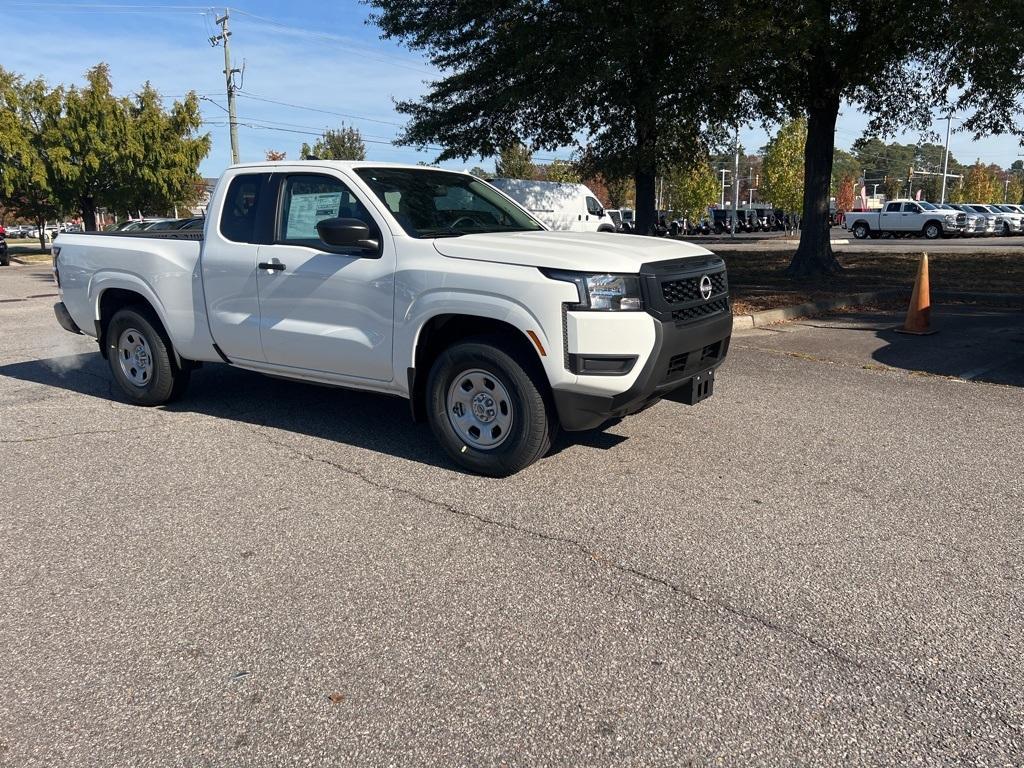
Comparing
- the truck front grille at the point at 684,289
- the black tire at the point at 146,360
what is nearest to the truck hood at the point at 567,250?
the truck front grille at the point at 684,289

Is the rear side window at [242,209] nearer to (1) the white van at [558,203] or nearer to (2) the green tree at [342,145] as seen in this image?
(1) the white van at [558,203]

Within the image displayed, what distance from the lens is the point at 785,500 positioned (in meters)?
4.57

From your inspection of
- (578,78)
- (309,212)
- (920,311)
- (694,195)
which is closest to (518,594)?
(309,212)

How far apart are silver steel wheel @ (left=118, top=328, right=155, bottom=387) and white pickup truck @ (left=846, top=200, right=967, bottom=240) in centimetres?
4213

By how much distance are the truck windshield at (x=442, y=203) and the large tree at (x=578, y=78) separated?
8104mm

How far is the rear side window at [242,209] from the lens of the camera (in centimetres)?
598

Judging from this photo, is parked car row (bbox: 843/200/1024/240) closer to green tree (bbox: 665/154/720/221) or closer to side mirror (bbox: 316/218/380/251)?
green tree (bbox: 665/154/720/221)

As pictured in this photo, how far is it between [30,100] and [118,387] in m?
33.9

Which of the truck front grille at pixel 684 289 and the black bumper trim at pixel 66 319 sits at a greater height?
the truck front grille at pixel 684 289

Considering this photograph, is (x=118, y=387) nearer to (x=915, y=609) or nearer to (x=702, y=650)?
(x=702, y=650)

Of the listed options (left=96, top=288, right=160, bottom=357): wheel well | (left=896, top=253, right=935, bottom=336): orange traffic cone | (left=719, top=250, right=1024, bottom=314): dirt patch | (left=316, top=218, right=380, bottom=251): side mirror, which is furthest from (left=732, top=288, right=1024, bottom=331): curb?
(left=96, top=288, right=160, bottom=357): wheel well

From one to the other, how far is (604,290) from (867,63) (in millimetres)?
14204

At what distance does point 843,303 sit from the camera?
12.9 metres

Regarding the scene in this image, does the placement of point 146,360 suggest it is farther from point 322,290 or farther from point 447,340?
point 447,340
